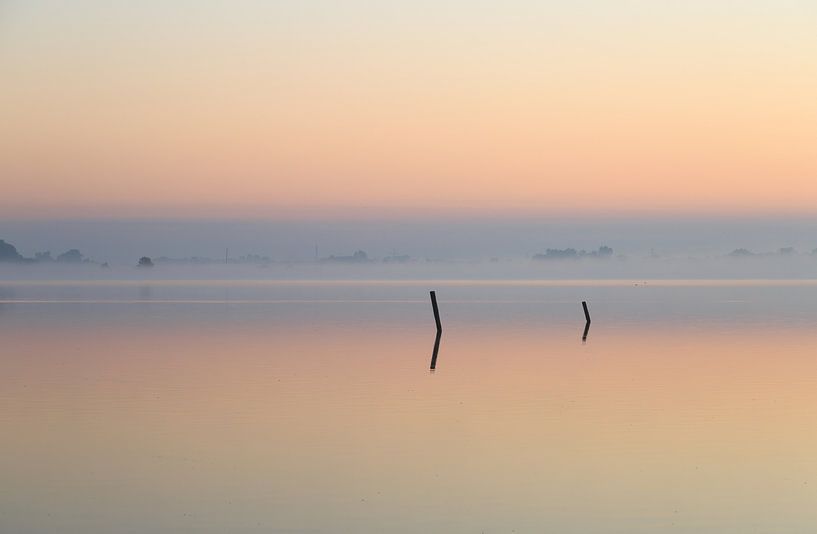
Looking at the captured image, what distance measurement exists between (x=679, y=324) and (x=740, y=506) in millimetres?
50706

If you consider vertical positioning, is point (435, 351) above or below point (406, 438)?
above

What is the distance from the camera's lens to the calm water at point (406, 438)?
1648cm

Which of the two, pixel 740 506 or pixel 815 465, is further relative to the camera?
pixel 815 465

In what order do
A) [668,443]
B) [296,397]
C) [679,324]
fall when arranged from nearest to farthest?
[668,443], [296,397], [679,324]

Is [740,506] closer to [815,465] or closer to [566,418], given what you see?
[815,465]

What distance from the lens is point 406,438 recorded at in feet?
76.0

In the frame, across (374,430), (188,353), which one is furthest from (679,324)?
(374,430)

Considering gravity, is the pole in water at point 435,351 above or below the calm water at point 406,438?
above

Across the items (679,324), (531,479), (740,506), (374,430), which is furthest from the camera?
(679,324)

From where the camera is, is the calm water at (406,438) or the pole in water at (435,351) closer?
the calm water at (406,438)

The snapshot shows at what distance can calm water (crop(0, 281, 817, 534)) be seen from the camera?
1648 centimetres

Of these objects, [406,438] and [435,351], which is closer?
[406,438]

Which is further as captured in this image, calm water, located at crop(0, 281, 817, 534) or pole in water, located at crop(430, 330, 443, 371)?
pole in water, located at crop(430, 330, 443, 371)

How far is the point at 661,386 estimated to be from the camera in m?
33.2
